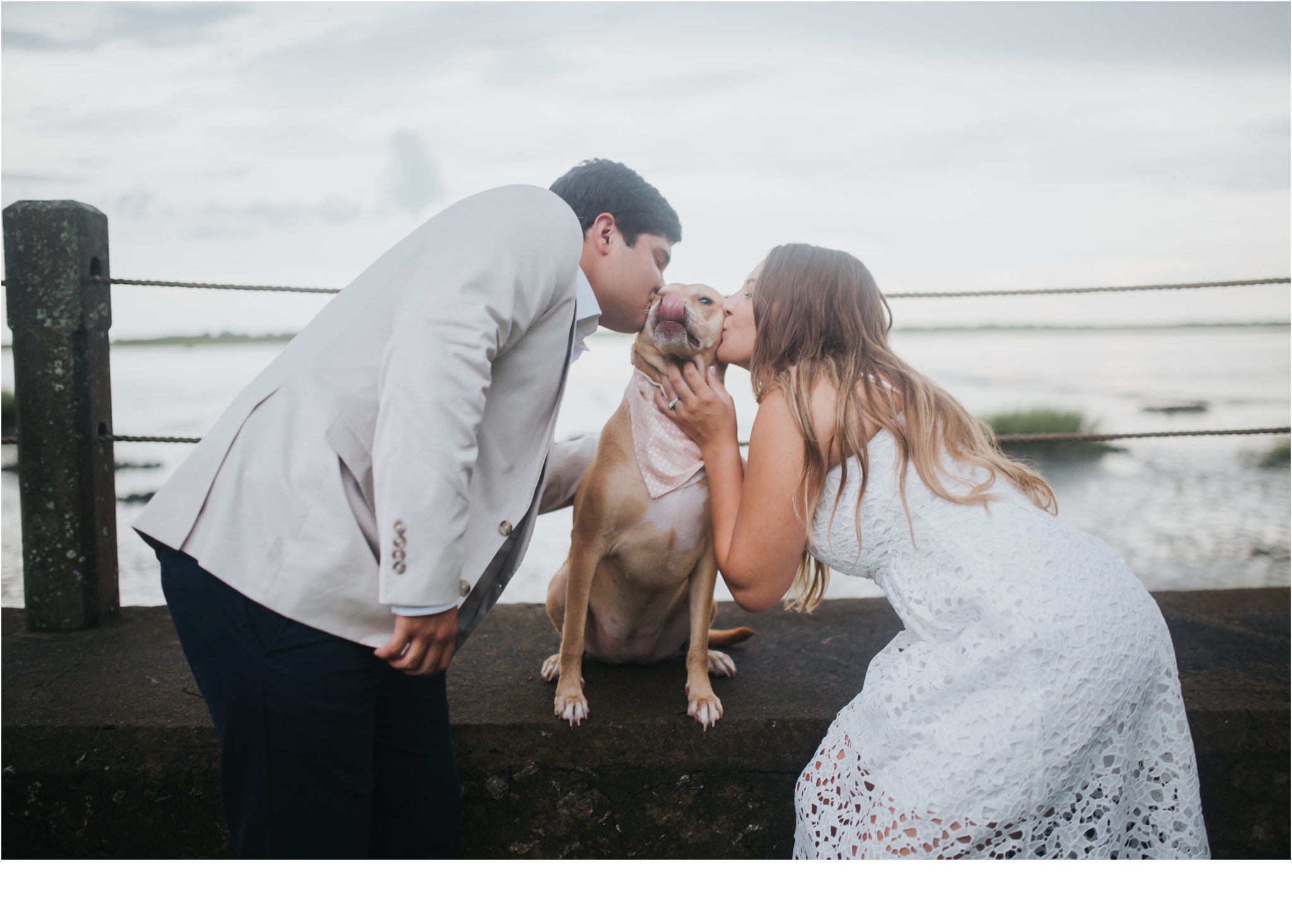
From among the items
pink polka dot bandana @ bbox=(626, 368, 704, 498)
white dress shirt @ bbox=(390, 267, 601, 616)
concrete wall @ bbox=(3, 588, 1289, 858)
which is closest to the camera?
white dress shirt @ bbox=(390, 267, 601, 616)

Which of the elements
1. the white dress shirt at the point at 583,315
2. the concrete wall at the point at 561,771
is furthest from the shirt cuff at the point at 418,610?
the concrete wall at the point at 561,771

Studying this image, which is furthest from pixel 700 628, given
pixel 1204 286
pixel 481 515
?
pixel 1204 286

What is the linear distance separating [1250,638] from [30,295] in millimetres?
3806

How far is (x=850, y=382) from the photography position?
1688 millimetres

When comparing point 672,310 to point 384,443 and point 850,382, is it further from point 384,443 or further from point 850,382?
point 384,443

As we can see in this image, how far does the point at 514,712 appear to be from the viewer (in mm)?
2014

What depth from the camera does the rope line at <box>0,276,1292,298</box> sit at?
2.51 m

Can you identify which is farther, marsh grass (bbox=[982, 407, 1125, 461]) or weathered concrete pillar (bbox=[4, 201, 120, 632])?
marsh grass (bbox=[982, 407, 1125, 461])

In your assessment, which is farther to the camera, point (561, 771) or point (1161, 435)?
point (1161, 435)

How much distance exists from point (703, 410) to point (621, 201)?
52 cm

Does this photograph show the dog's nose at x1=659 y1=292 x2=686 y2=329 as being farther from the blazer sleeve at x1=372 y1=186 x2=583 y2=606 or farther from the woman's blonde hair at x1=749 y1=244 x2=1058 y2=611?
the blazer sleeve at x1=372 y1=186 x2=583 y2=606

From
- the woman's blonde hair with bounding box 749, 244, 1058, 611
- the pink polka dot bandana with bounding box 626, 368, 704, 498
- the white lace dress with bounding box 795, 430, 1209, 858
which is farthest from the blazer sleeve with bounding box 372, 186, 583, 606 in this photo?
the pink polka dot bandana with bounding box 626, 368, 704, 498

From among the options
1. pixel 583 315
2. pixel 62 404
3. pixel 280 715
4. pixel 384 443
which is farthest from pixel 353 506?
pixel 62 404

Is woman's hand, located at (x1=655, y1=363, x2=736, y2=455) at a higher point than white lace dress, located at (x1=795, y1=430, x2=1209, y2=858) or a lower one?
higher
